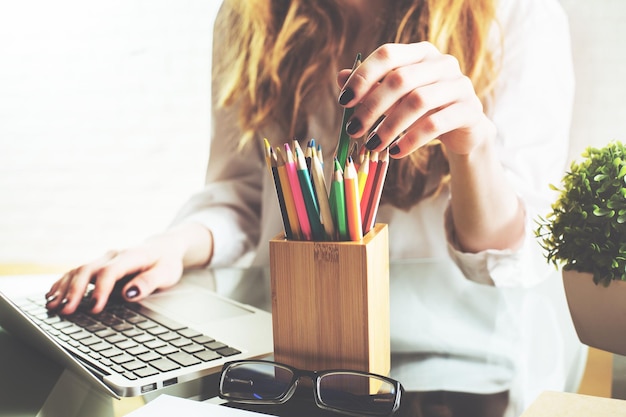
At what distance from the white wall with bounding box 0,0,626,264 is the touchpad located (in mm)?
394

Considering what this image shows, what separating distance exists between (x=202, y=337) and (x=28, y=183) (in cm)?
79

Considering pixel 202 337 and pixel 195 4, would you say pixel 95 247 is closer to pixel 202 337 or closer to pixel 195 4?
pixel 195 4

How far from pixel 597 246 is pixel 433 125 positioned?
6.5 inches

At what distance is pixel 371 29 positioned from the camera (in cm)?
88

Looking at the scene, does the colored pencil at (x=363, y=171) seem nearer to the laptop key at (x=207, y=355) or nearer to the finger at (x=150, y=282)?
the laptop key at (x=207, y=355)

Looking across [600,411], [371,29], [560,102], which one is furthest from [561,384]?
[371,29]

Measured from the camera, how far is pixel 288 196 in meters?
0.43

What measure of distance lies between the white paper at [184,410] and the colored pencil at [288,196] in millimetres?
131

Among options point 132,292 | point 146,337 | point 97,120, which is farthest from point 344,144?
point 97,120

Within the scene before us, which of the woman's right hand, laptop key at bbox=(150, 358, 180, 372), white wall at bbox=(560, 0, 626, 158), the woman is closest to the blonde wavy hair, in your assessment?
the woman

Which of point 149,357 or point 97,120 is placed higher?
point 97,120

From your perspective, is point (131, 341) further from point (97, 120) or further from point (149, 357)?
point (97, 120)

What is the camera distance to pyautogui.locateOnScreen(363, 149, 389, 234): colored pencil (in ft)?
1.44

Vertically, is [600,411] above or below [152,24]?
below
